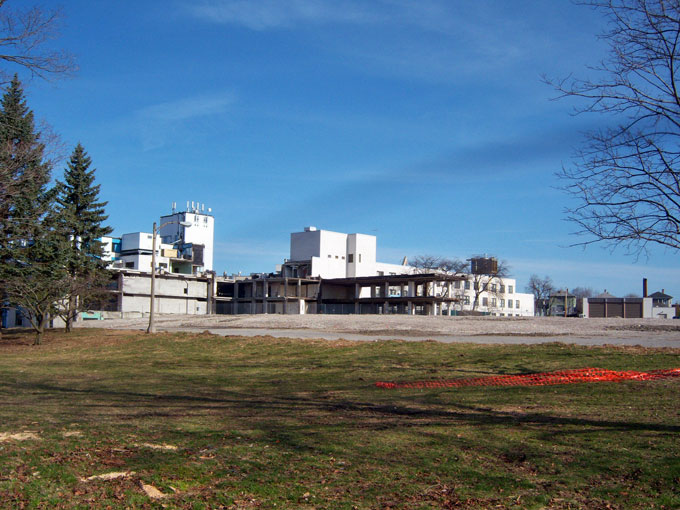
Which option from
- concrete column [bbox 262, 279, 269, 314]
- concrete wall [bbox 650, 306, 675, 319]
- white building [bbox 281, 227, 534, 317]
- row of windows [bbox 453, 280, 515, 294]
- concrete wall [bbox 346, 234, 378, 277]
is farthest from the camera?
row of windows [bbox 453, 280, 515, 294]

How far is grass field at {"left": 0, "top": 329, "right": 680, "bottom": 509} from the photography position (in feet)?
20.7

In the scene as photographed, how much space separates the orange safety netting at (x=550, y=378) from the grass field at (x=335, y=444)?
2.71 ft

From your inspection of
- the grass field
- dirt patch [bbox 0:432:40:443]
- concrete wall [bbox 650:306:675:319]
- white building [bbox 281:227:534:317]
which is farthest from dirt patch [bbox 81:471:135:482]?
concrete wall [bbox 650:306:675:319]

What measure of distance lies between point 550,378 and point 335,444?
28.5 ft

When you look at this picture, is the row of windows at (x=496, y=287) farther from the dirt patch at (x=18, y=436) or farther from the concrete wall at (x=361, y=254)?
the dirt patch at (x=18, y=436)

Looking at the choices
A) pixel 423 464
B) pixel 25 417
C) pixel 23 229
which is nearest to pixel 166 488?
pixel 423 464

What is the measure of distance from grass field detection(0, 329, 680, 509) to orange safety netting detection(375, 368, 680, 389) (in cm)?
82

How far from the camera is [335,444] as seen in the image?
832 cm

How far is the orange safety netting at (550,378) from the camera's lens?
1451cm

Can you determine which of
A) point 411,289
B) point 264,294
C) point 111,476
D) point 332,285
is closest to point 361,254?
point 332,285

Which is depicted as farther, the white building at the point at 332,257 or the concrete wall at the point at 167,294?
the white building at the point at 332,257

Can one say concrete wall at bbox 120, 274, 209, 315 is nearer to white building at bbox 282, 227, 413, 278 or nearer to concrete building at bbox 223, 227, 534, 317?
concrete building at bbox 223, 227, 534, 317

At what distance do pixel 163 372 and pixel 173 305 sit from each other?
86987 millimetres

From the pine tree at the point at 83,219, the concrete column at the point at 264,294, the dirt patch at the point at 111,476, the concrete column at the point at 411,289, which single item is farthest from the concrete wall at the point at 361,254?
the dirt patch at the point at 111,476
